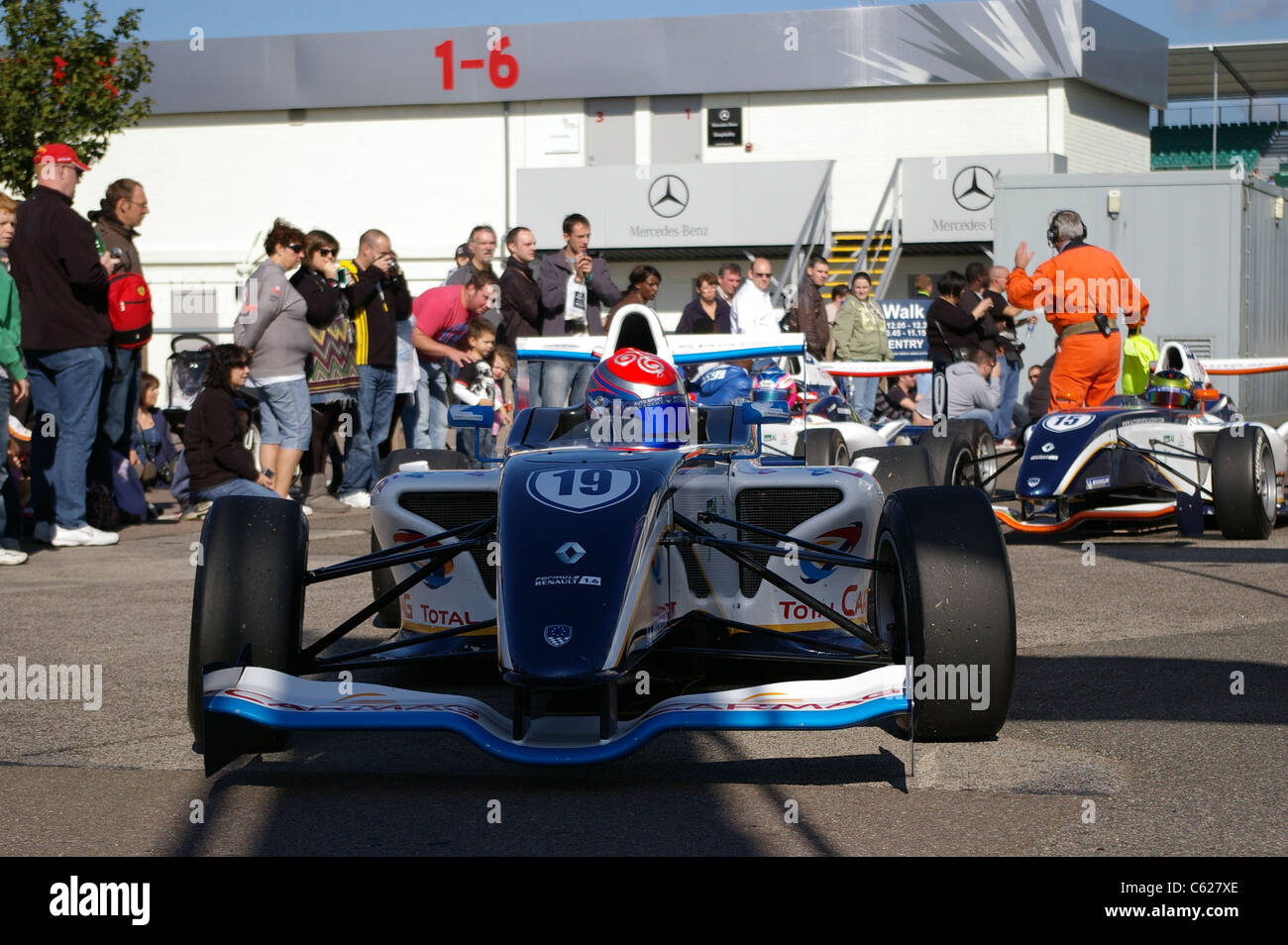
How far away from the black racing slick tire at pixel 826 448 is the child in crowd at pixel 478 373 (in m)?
2.94

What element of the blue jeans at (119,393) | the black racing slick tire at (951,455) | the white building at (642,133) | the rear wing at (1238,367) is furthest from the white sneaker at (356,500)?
the white building at (642,133)

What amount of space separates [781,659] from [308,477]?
28.2 ft

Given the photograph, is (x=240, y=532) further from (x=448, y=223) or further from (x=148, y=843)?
(x=448, y=223)

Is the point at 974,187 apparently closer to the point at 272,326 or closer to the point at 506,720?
the point at 272,326

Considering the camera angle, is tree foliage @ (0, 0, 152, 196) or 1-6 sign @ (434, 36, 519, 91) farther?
1-6 sign @ (434, 36, 519, 91)

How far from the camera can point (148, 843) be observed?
374 centimetres

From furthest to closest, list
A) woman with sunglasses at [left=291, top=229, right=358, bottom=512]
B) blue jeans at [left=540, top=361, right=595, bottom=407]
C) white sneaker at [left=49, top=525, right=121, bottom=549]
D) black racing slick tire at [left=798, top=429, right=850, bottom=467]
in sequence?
woman with sunglasses at [left=291, top=229, right=358, bottom=512] < blue jeans at [left=540, top=361, right=595, bottom=407] < black racing slick tire at [left=798, top=429, right=850, bottom=467] < white sneaker at [left=49, top=525, right=121, bottom=549]

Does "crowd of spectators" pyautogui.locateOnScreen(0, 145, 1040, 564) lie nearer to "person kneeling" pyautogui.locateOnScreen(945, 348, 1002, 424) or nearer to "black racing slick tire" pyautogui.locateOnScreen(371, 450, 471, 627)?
"person kneeling" pyautogui.locateOnScreen(945, 348, 1002, 424)

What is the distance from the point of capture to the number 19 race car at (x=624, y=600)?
4059mm

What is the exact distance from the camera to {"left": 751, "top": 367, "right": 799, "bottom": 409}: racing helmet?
415 inches

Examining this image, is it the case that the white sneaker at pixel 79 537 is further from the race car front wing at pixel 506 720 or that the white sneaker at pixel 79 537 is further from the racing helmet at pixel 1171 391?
the racing helmet at pixel 1171 391

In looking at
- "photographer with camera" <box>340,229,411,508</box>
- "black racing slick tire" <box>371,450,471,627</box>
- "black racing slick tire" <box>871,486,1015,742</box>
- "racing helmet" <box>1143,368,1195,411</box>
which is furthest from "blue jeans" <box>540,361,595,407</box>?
"black racing slick tire" <box>871,486,1015,742</box>

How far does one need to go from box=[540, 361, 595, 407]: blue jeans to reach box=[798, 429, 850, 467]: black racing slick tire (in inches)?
58.9

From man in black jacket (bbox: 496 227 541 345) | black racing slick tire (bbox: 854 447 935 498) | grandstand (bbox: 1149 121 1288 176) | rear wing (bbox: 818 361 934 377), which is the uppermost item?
grandstand (bbox: 1149 121 1288 176)
